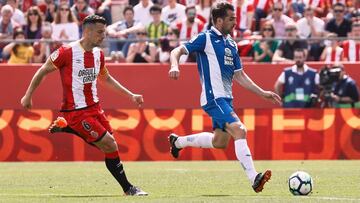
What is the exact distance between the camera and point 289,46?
23.1m

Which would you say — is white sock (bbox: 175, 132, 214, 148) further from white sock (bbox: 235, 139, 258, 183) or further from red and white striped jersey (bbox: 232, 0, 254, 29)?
red and white striped jersey (bbox: 232, 0, 254, 29)

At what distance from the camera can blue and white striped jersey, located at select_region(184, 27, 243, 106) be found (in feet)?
44.8

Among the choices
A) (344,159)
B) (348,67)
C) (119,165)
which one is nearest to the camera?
(119,165)

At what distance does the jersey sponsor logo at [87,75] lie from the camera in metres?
13.5

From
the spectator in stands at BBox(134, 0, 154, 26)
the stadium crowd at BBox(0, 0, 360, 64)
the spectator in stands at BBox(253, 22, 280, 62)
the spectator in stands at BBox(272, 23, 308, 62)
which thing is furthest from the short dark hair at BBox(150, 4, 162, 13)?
the spectator in stands at BBox(272, 23, 308, 62)

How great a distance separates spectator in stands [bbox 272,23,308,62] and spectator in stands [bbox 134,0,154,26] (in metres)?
3.11

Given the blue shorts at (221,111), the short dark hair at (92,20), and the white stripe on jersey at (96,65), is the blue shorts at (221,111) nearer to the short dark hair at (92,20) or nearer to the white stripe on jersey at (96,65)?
the white stripe on jersey at (96,65)

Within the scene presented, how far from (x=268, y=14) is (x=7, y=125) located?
6506mm

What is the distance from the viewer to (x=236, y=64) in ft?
45.4

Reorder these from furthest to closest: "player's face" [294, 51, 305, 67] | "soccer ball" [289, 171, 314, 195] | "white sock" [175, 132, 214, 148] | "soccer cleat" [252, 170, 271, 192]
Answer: "player's face" [294, 51, 305, 67] → "white sock" [175, 132, 214, 148] → "soccer ball" [289, 171, 314, 195] → "soccer cleat" [252, 170, 271, 192]

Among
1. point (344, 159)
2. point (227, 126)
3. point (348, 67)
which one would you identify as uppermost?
point (227, 126)

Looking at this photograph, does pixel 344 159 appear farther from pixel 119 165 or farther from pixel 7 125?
pixel 119 165

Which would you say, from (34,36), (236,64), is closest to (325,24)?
(34,36)

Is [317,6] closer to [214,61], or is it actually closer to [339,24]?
[339,24]
